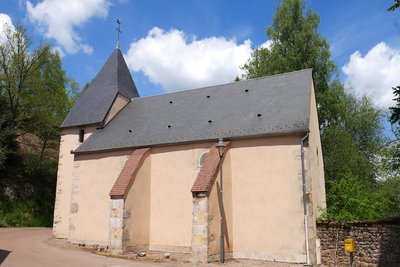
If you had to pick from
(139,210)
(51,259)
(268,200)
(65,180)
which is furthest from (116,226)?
(65,180)

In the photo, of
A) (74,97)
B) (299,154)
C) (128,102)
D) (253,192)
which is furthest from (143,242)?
(74,97)

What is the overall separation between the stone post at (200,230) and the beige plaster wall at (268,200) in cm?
184

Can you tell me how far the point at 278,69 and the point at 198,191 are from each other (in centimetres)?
1659

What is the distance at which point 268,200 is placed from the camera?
1402 centimetres

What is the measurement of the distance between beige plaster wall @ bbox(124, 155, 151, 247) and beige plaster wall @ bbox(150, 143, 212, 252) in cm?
23

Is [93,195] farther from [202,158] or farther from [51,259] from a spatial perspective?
[202,158]

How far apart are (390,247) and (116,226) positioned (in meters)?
10.5

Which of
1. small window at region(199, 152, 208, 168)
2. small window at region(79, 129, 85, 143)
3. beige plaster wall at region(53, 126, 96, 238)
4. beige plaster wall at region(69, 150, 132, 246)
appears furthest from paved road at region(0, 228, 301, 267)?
small window at region(79, 129, 85, 143)

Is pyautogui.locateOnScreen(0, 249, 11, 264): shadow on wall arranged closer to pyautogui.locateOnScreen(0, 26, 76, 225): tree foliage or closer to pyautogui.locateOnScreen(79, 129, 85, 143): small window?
pyautogui.locateOnScreen(79, 129, 85, 143): small window

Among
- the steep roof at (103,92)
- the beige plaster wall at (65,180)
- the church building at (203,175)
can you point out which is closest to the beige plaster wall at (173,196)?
the church building at (203,175)

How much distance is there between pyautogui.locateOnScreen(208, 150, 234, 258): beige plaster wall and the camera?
1345 cm

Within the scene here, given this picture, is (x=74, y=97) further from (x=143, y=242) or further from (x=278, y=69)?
(x=143, y=242)

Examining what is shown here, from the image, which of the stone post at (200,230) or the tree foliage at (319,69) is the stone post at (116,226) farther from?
the tree foliage at (319,69)

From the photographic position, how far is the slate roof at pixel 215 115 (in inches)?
595
